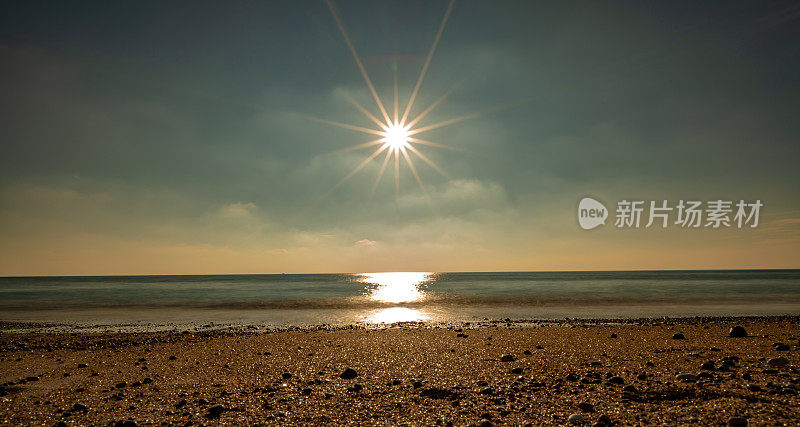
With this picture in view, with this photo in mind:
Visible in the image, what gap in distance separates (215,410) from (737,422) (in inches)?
366

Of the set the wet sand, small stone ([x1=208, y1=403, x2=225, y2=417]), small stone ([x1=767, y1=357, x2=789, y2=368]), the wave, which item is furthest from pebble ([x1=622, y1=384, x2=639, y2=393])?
the wave

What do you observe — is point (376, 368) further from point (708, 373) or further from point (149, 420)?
point (708, 373)

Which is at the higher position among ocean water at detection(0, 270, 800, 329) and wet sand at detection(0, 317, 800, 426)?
wet sand at detection(0, 317, 800, 426)

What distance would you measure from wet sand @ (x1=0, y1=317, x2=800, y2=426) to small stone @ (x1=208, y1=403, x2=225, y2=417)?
4 cm

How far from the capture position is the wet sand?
284 inches

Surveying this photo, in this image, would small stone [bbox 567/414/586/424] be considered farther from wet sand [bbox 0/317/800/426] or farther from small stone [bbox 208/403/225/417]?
small stone [bbox 208/403/225/417]

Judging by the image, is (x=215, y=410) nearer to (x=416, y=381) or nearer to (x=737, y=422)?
(x=416, y=381)

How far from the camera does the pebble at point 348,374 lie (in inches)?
406

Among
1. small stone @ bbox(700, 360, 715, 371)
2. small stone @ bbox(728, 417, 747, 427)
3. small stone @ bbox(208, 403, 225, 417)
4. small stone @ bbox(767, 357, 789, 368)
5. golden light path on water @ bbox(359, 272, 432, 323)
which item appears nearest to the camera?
small stone @ bbox(728, 417, 747, 427)

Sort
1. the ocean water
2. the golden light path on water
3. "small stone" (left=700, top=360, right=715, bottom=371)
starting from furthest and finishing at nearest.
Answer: the ocean water
the golden light path on water
"small stone" (left=700, top=360, right=715, bottom=371)

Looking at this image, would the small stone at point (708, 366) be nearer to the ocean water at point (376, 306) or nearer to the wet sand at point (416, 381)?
the wet sand at point (416, 381)

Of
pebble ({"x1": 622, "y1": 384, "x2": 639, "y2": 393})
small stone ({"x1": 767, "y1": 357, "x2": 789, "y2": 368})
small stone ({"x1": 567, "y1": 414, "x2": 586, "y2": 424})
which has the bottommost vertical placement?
pebble ({"x1": 622, "y1": 384, "x2": 639, "y2": 393})

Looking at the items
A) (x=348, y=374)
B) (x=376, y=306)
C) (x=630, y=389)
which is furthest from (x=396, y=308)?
(x=630, y=389)

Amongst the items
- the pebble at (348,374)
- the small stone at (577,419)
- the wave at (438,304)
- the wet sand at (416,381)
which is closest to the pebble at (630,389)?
the wet sand at (416,381)
